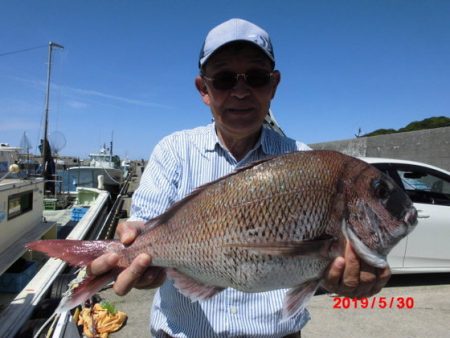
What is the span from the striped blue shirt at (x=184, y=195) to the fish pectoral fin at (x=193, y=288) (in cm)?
12

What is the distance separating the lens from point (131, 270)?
1.74 m

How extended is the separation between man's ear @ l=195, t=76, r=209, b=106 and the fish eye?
1.00 m

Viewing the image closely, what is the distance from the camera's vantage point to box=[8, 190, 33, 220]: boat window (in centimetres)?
654

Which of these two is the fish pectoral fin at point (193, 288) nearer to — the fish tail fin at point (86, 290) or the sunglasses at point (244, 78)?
the fish tail fin at point (86, 290)

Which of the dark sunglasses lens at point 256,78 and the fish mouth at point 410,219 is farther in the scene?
the dark sunglasses lens at point 256,78

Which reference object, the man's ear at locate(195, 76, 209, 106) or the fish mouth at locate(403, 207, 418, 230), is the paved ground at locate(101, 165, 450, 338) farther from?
the man's ear at locate(195, 76, 209, 106)

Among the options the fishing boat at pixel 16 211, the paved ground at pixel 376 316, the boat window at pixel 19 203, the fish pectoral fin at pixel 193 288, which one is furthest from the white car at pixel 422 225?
the boat window at pixel 19 203

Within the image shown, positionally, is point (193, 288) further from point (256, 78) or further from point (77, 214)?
point (77, 214)

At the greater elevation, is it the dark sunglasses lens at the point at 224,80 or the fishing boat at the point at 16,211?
the dark sunglasses lens at the point at 224,80

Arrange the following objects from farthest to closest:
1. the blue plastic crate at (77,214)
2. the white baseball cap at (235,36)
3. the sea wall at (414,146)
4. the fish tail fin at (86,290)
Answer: the blue plastic crate at (77,214) → the sea wall at (414,146) → the white baseball cap at (235,36) → the fish tail fin at (86,290)

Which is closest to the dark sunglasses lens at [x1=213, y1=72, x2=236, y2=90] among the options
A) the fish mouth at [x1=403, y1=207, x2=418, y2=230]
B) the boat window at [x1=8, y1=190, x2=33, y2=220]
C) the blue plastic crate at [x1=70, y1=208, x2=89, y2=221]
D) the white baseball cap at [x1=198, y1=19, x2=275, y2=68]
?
the white baseball cap at [x1=198, y1=19, x2=275, y2=68]

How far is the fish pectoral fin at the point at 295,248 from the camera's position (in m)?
1.61

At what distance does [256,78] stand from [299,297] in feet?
3.57

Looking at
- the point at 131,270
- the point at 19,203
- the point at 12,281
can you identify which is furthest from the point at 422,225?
the point at 19,203
